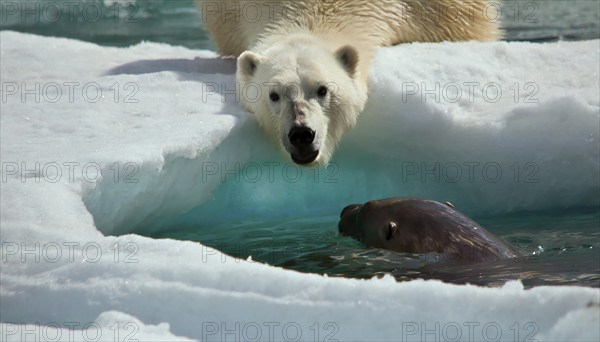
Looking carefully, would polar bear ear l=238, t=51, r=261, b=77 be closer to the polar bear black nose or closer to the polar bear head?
the polar bear head

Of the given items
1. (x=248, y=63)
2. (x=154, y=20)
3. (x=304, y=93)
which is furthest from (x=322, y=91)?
(x=154, y=20)

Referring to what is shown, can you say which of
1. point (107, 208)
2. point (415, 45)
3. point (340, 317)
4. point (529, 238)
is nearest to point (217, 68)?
point (415, 45)

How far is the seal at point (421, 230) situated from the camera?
425cm

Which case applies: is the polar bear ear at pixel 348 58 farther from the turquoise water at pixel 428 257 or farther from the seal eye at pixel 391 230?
the seal eye at pixel 391 230

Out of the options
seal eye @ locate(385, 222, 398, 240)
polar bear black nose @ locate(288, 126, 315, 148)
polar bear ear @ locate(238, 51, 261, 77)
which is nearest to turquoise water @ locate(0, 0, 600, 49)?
polar bear ear @ locate(238, 51, 261, 77)

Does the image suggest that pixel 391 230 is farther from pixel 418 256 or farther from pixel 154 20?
pixel 154 20

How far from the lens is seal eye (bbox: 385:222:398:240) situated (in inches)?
177

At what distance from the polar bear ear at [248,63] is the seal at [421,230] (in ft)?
2.82

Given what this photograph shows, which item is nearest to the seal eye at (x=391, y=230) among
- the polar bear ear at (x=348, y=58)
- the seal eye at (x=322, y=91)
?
the seal eye at (x=322, y=91)

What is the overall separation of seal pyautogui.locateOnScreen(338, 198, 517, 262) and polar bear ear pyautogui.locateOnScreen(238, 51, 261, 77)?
859 mm

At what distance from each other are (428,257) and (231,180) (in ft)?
3.89

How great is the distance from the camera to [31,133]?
460cm

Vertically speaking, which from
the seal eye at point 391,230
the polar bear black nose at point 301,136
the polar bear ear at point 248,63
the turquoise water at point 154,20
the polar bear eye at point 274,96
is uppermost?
the turquoise water at point 154,20

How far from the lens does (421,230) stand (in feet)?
14.6
